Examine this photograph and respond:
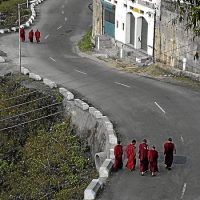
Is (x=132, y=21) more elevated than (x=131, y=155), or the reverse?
(x=132, y=21)

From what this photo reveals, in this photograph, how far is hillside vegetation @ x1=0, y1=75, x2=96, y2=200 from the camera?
67.9 feet

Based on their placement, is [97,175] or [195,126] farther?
[195,126]

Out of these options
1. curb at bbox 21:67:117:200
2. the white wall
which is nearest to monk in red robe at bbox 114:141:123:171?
curb at bbox 21:67:117:200

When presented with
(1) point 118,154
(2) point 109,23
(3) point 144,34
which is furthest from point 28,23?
(1) point 118,154

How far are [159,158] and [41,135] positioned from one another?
7531mm

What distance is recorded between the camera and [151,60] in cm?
3334

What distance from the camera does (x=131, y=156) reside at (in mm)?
18438

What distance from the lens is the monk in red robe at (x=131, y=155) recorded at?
1836 cm

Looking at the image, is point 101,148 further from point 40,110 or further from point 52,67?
point 52,67

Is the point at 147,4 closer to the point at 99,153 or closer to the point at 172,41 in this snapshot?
the point at 172,41

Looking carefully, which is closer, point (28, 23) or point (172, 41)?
point (172, 41)

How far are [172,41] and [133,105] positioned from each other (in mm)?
7290

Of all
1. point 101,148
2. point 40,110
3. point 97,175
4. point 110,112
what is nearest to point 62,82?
point 40,110

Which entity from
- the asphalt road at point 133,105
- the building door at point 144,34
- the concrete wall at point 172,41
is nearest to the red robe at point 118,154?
the asphalt road at point 133,105
